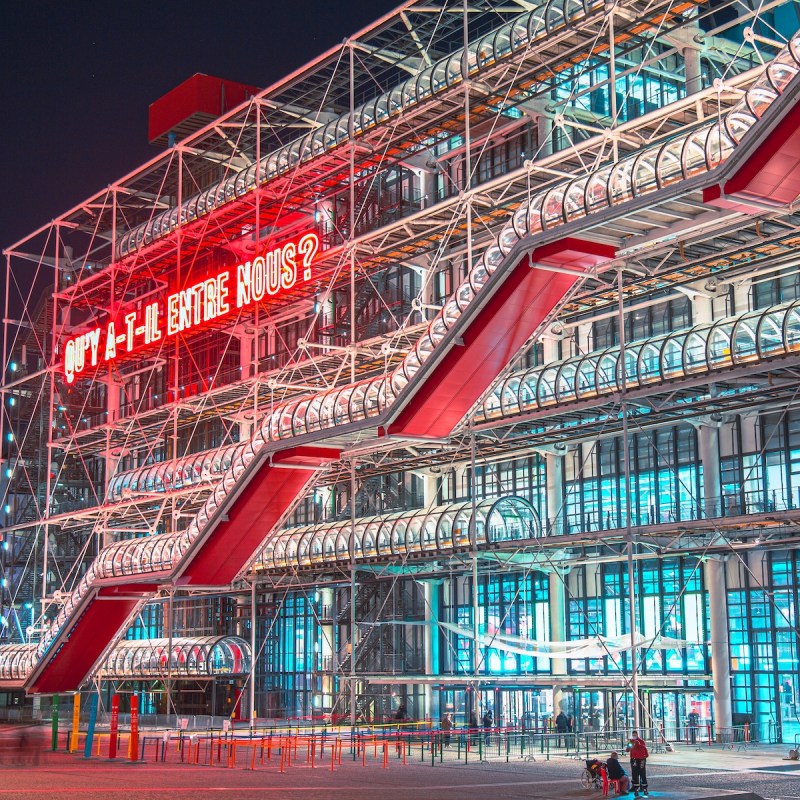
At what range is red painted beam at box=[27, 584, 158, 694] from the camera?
38031mm

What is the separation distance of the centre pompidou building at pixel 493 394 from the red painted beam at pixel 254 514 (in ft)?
0.28

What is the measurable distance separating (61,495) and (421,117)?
27929 mm

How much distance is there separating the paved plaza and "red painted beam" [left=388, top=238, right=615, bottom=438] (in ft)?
24.8

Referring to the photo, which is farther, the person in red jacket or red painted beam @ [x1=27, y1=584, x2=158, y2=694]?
red painted beam @ [x1=27, y1=584, x2=158, y2=694]

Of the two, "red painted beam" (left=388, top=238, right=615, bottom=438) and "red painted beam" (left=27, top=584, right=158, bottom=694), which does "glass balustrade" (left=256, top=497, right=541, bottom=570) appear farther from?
"red painted beam" (left=27, top=584, right=158, bottom=694)

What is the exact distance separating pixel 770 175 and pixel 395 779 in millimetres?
11759

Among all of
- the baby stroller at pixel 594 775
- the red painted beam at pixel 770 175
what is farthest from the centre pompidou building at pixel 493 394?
the baby stroller at pixel 594 775

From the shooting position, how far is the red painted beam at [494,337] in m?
24.7

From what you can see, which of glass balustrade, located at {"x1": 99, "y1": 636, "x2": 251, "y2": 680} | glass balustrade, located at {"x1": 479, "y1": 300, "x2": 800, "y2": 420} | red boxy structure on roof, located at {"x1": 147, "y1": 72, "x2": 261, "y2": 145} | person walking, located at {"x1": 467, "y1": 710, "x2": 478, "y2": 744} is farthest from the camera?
red boxy structure on roof, located at {"x1": 147, "y1": 72, "x2": 261, "y2": 145}

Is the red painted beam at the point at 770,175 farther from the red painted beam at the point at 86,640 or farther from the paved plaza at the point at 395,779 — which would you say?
the red painted beam at the point at 86,640

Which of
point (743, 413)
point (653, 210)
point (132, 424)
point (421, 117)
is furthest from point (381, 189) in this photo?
point (653, 210)

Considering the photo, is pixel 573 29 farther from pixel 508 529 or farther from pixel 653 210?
pixel 508 529

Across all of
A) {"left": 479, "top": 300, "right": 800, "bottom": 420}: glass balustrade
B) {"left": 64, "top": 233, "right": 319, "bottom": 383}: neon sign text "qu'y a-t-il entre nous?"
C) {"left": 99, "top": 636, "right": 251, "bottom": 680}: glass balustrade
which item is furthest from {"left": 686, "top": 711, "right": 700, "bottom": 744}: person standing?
{"left": 64, "top": 233, "right": 319, "bottom": 383}: neon sign text "qu'y a-t-il entre nous?"

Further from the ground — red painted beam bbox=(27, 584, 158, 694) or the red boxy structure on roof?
the red boxy structure on roof
